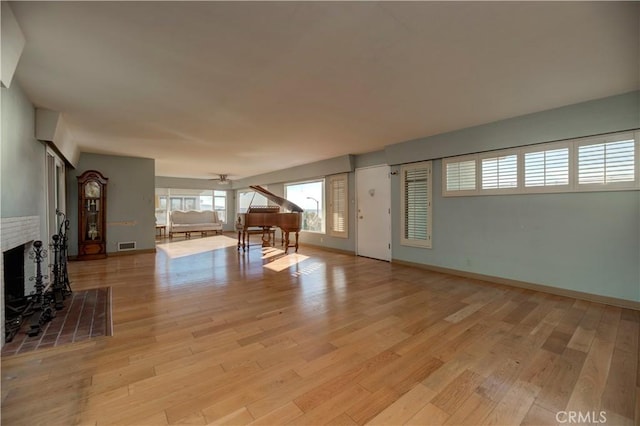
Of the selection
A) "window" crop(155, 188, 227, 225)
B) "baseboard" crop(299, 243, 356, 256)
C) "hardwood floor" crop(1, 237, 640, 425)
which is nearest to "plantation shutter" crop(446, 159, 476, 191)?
"hardwood floor" crop(1, 237, 640, 425)

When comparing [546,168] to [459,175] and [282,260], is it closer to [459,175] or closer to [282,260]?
[459,175]

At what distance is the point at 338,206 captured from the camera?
6.84 meters

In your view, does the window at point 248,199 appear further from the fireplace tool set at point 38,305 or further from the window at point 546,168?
the window at point 546,168

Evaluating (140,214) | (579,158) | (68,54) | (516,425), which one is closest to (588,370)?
(516,425)

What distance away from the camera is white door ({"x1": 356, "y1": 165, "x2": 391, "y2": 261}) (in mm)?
5711

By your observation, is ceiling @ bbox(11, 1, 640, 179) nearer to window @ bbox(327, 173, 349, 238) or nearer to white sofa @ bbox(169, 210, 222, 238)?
window @ bbox(327, 173, 349, 238)

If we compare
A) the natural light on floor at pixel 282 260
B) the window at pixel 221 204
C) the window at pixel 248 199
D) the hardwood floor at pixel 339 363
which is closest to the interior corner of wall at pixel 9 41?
the hardwood floor at pixel 339 363

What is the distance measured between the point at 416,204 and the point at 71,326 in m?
5.08

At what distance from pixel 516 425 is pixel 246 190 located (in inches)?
434

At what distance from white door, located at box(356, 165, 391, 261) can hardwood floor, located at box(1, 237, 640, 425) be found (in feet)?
7.61

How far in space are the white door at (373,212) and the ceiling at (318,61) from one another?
1871mm

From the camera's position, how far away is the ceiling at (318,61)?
1764 millimetres

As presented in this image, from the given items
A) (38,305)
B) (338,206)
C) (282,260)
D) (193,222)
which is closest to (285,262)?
(282,260)

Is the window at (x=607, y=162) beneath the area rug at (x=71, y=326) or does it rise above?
above
